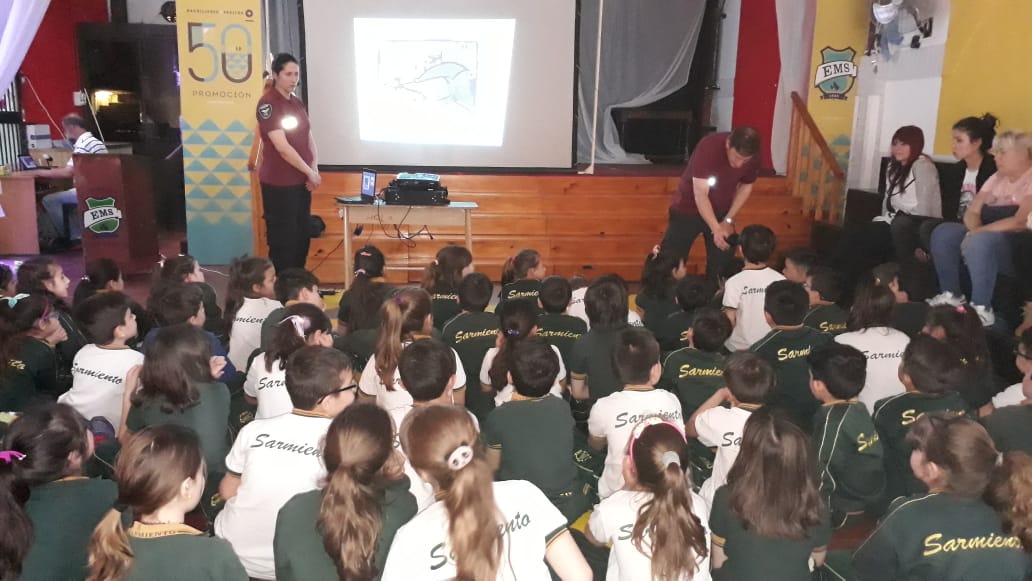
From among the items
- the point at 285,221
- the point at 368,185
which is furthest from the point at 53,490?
the point at 368,185

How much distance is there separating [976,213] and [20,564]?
490 centimetres

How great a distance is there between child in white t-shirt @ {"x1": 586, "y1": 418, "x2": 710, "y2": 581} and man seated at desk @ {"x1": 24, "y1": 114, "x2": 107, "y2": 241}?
6.47 metres

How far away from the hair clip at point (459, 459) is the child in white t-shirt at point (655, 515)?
0.47 metres

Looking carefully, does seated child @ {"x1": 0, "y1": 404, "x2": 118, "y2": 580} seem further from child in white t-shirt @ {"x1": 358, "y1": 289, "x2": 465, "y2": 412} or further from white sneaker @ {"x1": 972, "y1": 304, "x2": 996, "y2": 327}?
white sneaker @ {"x1": 972, "y1": 304, "x2": 996, "y2": 327}

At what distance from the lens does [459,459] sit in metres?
1.61

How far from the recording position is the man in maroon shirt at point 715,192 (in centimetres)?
465

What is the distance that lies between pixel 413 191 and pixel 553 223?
166 centimetres

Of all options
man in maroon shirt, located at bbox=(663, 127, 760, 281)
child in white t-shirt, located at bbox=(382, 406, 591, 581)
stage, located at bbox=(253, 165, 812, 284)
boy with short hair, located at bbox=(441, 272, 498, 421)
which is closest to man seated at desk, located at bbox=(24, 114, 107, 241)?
Result: stage, located at bbox=(253, 165, 812, 284)

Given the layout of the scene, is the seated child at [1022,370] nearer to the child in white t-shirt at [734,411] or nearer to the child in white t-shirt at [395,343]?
the child in white t-shirt at [734,411]

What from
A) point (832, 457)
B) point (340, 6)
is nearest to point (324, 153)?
point (340, 6)

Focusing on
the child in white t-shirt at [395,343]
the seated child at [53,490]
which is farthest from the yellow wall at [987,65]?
the seated child at [53,490]

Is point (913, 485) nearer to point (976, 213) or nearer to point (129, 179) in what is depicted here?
point (976, 213)

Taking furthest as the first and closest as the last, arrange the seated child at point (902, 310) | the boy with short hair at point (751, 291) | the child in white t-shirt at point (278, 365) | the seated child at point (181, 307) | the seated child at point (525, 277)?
the seated child at point (525, 277)
the seated child at point (902, 310)
the boy with short hair at point (751, 291)
the seated child at point (181, 307)
the child in white t-shirt at point (278, 365)

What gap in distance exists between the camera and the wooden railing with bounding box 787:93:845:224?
696cm
